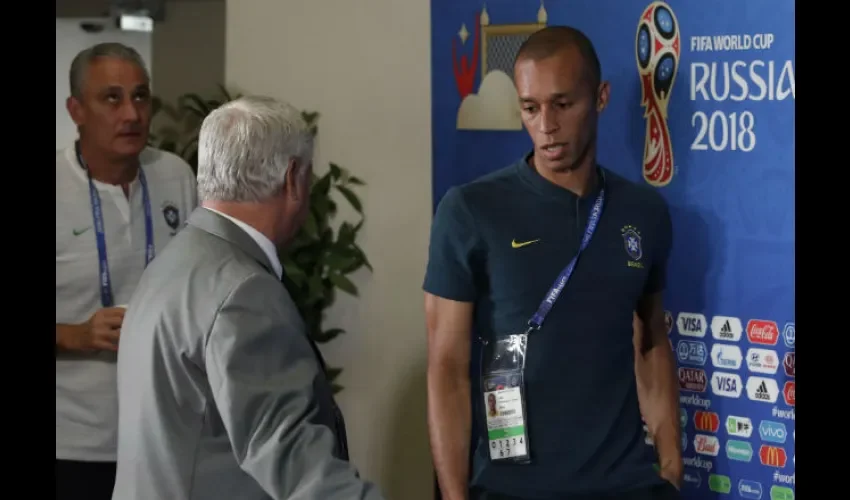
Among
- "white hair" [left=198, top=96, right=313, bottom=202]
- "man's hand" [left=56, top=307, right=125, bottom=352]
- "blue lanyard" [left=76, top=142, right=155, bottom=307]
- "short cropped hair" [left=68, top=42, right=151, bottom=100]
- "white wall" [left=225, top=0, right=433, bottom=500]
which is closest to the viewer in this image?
"white hair" [left=198, top=96, right=313, bottom=202]

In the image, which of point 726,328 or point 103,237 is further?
point 103,237

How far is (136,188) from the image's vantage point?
338 centimetres

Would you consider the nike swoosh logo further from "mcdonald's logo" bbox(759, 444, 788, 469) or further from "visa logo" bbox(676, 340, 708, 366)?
"mcdonald's logo" bbox(759, 444, 788, 469)

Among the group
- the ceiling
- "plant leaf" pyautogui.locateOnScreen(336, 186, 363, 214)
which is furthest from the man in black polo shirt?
the ceiling

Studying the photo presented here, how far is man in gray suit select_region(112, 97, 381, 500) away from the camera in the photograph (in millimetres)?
1985

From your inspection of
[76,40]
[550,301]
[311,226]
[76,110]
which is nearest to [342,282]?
[311,226]

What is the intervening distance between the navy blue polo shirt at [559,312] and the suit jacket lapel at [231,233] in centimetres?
63

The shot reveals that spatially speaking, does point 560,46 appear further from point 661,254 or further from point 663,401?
point 663,401

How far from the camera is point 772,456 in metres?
2.71

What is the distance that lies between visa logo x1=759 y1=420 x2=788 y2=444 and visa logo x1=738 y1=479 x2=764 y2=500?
0.40 ft

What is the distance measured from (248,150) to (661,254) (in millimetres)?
1130

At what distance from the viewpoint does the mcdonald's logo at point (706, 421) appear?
9.24 ft
